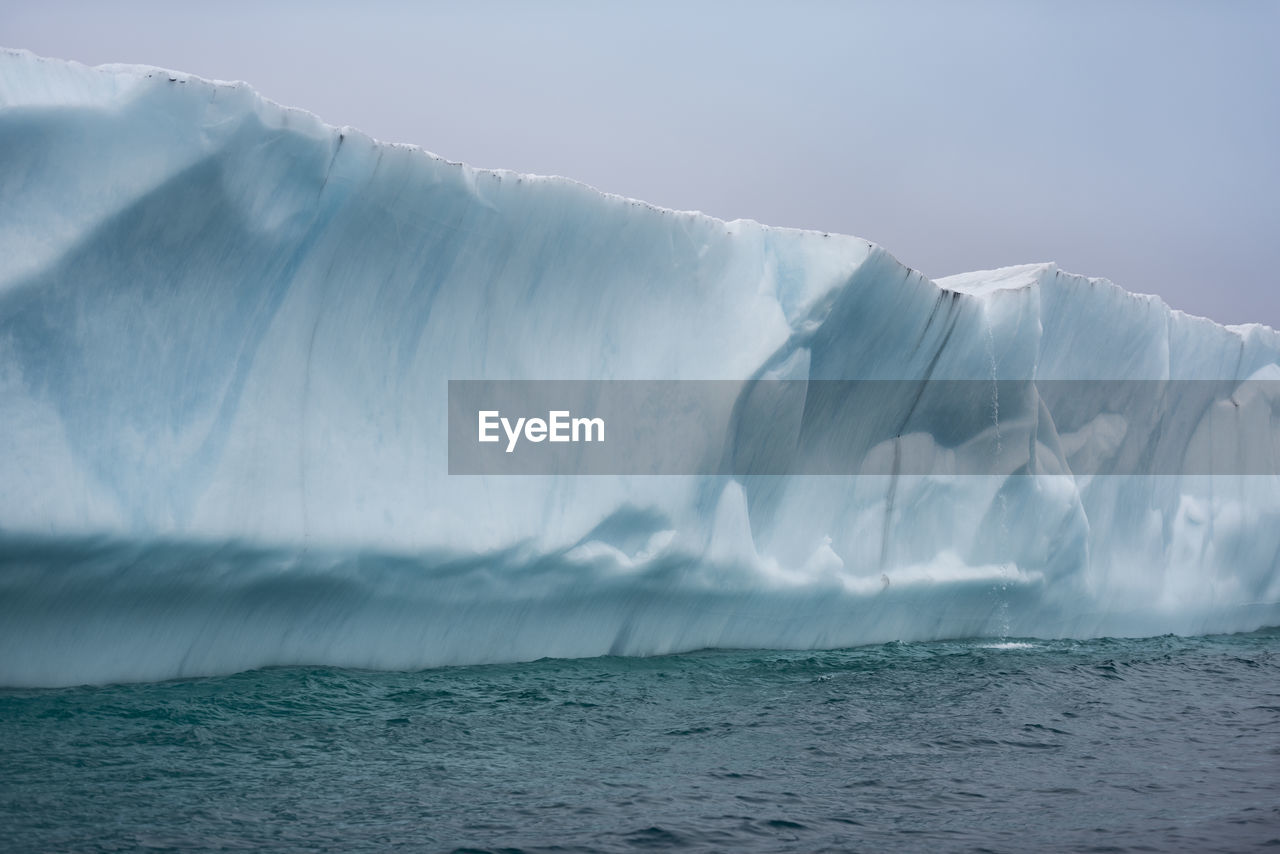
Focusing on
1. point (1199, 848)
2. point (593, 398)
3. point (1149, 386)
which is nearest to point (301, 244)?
point (593, 398)

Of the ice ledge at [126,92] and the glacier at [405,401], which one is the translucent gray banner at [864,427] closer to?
the glacier at [405,401]

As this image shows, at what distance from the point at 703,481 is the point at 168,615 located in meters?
3.42

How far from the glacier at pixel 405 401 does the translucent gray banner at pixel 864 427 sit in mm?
91

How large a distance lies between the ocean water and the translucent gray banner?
1406mm

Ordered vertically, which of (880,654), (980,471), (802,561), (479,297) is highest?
(479,297)

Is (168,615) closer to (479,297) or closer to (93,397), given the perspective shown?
(93,397)

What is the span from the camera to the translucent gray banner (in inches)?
264

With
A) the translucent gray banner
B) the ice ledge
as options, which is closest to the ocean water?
the translucent gray banner

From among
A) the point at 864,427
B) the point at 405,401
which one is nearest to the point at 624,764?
the point at 405,401

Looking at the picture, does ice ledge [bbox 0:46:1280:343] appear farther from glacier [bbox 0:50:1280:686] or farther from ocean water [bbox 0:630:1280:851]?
ocean water [bbox 0:630:1280:851]

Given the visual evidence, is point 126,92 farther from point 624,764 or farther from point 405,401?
point 624,764

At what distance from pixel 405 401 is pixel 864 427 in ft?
11.9

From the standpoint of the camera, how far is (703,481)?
24.1 feet

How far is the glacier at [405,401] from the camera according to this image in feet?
16.9
